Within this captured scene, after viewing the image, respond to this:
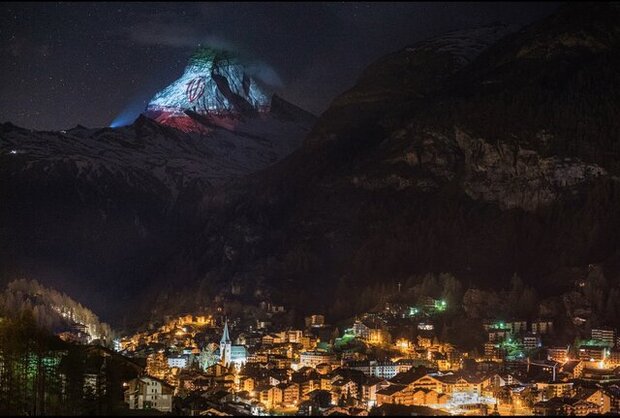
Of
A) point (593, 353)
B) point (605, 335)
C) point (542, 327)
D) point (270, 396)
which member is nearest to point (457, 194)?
point (542, 327)

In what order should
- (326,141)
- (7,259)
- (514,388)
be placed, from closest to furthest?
(514,388), (7,259), (326,141)

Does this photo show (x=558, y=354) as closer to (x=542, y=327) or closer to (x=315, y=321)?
(x=542, y=327)

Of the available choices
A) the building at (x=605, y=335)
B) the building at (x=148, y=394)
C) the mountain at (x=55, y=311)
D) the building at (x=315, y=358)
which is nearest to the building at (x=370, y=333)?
the building at (x=315, y=358)

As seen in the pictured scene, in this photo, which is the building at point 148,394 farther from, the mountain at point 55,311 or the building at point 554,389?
the mountain at point 55,311

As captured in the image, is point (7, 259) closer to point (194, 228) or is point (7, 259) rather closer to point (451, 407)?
point (194, 228)

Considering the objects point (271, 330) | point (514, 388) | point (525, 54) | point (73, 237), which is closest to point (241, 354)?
point (271, 330)
